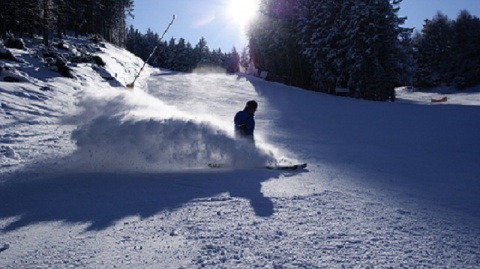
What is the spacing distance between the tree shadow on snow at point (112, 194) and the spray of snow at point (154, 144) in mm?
522

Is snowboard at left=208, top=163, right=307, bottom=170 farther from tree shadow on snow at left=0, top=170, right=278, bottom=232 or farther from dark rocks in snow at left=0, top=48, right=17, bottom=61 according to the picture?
dark rocks in snow at left=0, top=48, right=17, bottom=61

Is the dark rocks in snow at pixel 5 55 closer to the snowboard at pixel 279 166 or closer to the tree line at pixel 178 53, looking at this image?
the snowboard at pixel 279 166

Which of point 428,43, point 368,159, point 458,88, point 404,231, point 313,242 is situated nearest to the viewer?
point 313,242

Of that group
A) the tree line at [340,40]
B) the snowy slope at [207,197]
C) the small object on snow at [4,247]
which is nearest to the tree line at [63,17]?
the tree line at [340,40]

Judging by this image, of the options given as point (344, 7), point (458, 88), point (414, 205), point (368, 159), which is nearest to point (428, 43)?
point (458, 88)

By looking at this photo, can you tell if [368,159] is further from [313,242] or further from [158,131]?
[313,242]

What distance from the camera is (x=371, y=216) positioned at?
4.24 m

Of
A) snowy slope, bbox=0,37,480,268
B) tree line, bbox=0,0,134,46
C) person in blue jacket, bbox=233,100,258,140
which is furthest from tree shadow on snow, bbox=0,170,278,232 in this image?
tree line, bbox=0,0,134,46

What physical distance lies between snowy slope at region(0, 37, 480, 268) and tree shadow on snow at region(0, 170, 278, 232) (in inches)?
0.7

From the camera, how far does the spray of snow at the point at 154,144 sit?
6695 millimetres

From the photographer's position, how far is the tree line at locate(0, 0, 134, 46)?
33531 millimetres

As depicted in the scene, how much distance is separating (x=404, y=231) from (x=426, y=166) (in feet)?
17.5

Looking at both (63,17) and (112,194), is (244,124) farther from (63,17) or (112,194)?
(63,17)

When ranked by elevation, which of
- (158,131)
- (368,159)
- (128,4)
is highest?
(128,4)
